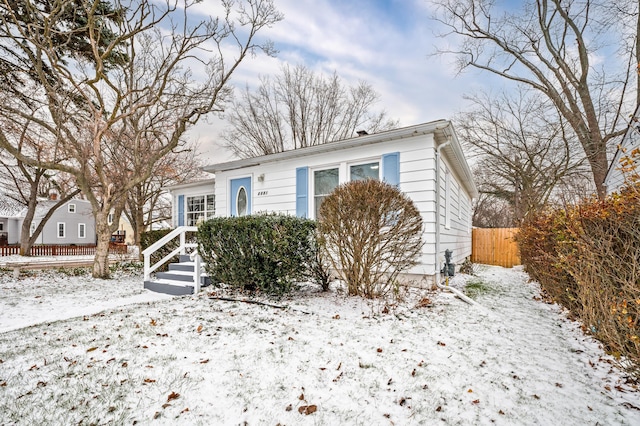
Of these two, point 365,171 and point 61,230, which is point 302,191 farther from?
point 61,230

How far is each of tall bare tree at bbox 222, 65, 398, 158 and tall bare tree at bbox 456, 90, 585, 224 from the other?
5.49 meters

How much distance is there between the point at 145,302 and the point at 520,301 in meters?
6.65

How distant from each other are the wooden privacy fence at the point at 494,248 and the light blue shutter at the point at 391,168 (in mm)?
9294

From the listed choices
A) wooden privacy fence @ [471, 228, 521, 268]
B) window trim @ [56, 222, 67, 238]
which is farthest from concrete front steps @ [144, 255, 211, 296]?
window trim @ [56, 222, 67, 238]

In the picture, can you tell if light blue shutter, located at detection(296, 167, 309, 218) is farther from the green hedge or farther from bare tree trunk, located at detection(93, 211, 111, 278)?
bare tree trunk, located at detection(93, 211, 111, 278)

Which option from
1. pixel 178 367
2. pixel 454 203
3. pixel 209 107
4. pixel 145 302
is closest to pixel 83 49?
pixel 209 107

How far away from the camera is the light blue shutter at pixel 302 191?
25.5ft

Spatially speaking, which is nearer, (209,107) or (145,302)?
(145,302)

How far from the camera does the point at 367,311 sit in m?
4.50

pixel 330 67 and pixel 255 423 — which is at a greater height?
pixel 330 67

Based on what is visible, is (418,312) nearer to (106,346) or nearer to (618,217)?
(618,217)

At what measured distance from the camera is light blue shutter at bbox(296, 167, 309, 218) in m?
7.77

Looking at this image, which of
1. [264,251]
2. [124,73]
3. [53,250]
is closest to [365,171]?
[264,251]

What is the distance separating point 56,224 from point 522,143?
3342cm
